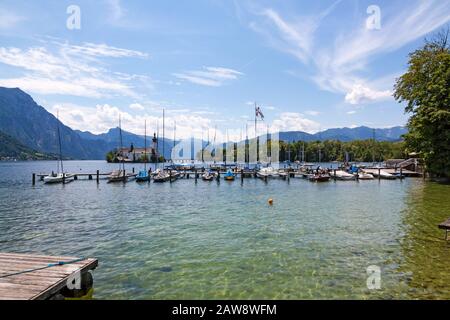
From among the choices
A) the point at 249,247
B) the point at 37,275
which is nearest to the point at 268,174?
the point at 249,247

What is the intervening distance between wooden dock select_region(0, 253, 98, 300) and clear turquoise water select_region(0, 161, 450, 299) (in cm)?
167

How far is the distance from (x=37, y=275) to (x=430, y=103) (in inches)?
2274

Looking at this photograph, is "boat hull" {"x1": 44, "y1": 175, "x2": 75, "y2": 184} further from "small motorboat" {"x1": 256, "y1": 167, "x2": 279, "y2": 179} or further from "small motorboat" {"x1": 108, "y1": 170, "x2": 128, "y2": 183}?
"small motorboat" {"x1": 256, "y1": 167, "x2": 279, "y2": 179}

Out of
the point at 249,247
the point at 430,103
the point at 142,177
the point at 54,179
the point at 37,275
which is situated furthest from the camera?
the point at 142,177

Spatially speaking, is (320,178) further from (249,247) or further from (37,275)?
(37,275)

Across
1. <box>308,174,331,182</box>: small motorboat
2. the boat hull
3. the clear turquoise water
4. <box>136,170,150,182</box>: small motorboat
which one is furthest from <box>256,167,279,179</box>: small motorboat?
the boat hull

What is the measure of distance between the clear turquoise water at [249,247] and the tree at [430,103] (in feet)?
76.8

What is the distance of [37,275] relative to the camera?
31.1 feet

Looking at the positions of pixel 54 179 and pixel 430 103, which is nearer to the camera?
pixel 430 103

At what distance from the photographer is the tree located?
155 ft

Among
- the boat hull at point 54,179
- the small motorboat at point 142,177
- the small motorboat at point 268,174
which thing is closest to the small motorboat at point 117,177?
the small motorboat at point 142,177

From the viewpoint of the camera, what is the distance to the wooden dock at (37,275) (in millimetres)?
8320
